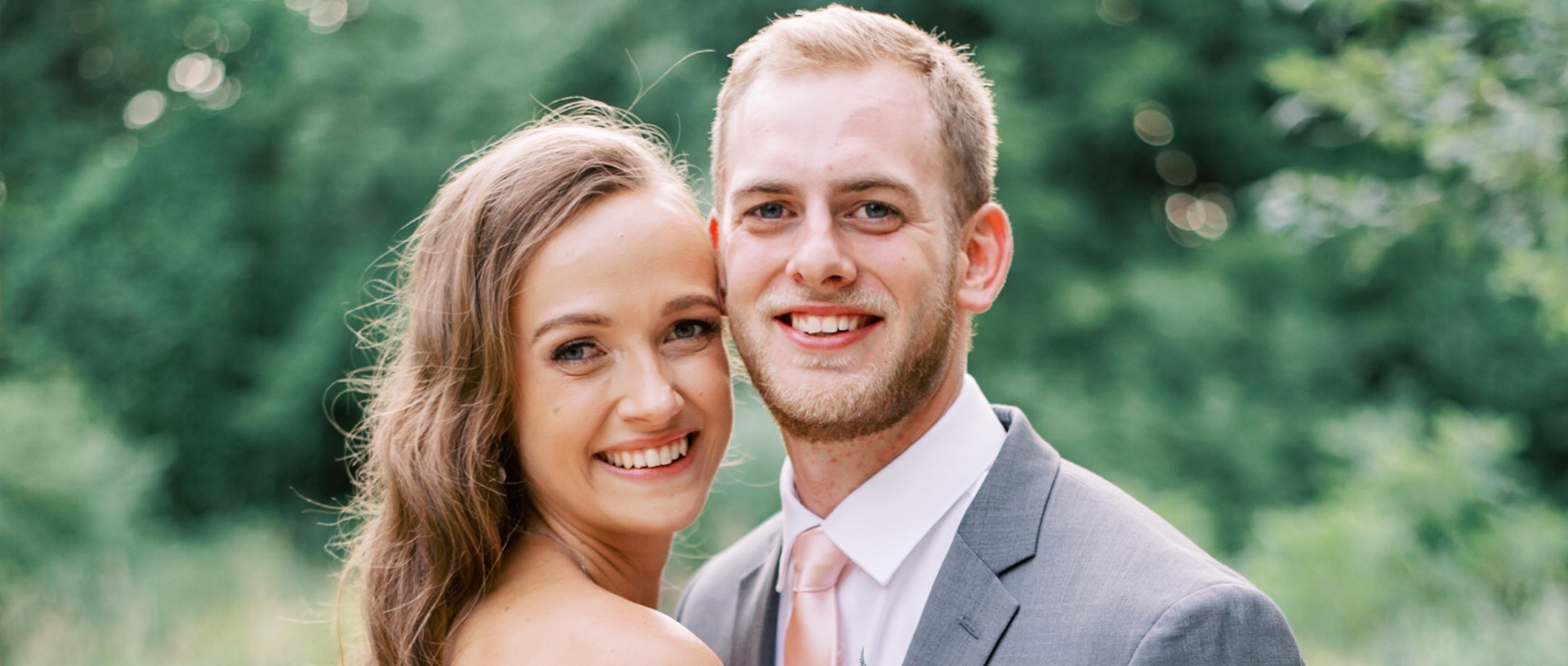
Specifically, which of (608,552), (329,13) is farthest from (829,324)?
(329,13)

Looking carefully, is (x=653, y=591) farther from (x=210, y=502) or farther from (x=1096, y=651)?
(x=210, y=502)

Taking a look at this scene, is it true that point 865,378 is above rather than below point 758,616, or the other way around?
above

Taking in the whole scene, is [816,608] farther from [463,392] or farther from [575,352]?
[463,392]

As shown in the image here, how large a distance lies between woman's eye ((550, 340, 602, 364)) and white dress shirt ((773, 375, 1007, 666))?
2.16 ft

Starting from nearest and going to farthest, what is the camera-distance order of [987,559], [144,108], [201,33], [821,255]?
[987,559] → [821,255] → [201,33] → [144,108]

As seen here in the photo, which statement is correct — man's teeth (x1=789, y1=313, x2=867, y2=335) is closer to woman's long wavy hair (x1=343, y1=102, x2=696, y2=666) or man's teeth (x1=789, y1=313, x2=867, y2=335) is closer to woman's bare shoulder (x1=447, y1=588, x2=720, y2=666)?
woman's long wavy hair (x1=343, y1=102, x2=696, y2=666)

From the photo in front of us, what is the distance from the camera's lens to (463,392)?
9.04 ft

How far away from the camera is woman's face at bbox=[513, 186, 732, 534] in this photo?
8.60ft

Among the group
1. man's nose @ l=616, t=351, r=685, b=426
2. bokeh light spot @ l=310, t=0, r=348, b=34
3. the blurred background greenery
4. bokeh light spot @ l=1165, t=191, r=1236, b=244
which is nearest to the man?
man's nose @ l=616, t=351, r=685, b=426

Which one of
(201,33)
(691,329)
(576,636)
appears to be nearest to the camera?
(576,636)

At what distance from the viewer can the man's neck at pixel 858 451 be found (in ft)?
9.20

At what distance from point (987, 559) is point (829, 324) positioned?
613 millimetres

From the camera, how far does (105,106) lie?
12.5 meters

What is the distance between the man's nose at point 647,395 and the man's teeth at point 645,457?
0.09 m
